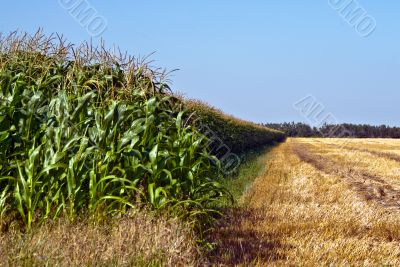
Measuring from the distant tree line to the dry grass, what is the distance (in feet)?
292

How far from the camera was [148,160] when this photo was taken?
223 inches

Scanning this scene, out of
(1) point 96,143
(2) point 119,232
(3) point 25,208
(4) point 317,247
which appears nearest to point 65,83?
(1) point 96,143

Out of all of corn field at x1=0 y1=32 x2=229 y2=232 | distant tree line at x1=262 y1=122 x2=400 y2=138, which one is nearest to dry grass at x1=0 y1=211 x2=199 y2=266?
corn field at x1=0 y1=32 x2=229 y2=232

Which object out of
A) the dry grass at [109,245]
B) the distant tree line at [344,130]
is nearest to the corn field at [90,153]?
the dry grass at [109,245]

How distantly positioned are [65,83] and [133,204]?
1935mm

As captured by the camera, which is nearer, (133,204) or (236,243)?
(133,204)

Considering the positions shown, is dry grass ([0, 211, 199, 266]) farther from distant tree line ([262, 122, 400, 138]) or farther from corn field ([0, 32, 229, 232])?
distant tree line ([262, 122, 400, 138])

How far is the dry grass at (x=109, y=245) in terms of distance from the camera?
4.00 meters

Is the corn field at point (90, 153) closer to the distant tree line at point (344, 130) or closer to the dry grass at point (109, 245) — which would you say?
the dry grass at point (109, 245)

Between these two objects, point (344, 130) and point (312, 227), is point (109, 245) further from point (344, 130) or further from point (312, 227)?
point (344, 130)

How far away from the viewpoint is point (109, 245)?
4.31 metres

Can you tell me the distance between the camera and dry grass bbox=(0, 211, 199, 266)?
4004mm

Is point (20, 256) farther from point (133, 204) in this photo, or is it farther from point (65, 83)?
point (65, 83)

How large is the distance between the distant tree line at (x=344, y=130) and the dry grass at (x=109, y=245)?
89.1 m
